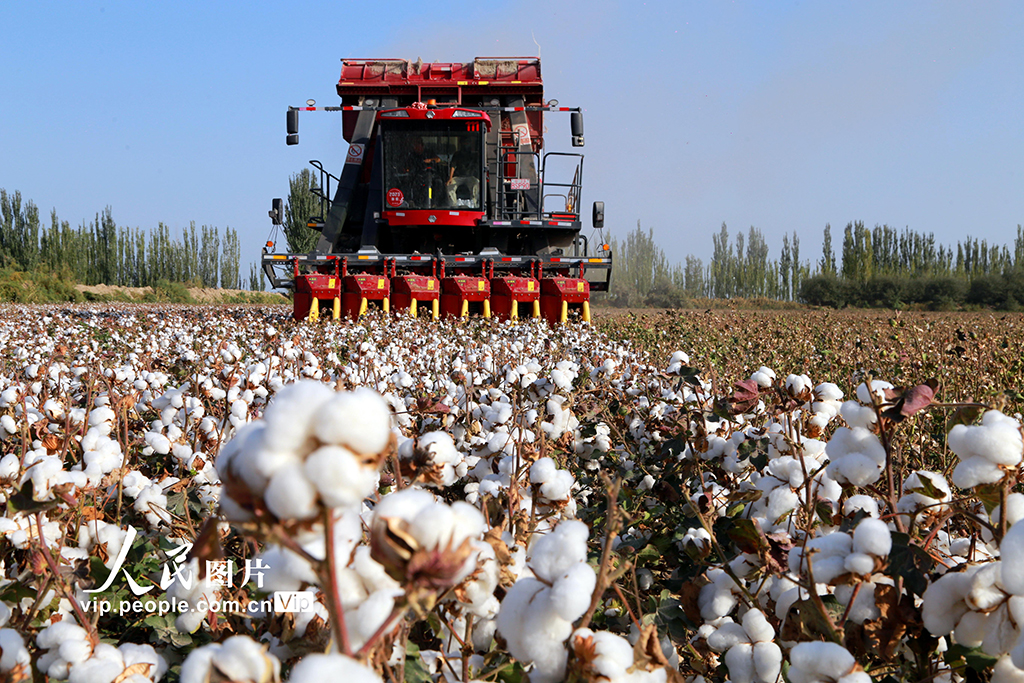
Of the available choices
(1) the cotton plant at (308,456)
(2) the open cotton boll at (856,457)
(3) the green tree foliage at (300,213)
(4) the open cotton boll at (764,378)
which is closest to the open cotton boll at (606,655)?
(1) the cotton plant at (308,456)

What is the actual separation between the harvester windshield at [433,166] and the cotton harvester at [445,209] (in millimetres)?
18

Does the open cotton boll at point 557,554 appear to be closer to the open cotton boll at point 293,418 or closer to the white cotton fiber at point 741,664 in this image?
A: the open cotton boll at point 293,418

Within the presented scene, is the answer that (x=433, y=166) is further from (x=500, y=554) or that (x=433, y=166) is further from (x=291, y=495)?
(x=291, y=495)

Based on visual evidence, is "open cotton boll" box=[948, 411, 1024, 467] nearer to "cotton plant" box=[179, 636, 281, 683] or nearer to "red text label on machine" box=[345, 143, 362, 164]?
"cotton plant" box=[179, 636, 281, 683]

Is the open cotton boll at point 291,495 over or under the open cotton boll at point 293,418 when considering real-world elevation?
under

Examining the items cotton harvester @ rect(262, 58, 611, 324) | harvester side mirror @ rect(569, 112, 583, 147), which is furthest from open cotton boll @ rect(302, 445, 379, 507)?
harvester side mirror @ rect(569, 112, 583, 147)

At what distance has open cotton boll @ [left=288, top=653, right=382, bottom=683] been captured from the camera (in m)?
0.46

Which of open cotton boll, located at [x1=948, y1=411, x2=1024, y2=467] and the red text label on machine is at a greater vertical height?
the red text label on machine

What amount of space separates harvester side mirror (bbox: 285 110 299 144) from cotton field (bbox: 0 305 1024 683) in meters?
10.2

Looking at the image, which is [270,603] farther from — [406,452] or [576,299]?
[576,299]

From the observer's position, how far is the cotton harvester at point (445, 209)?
36.4 feet

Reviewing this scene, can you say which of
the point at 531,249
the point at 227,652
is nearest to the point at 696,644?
the point at 227,652

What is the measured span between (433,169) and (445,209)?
0.78 metres

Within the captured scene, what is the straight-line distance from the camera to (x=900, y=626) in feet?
2.95
